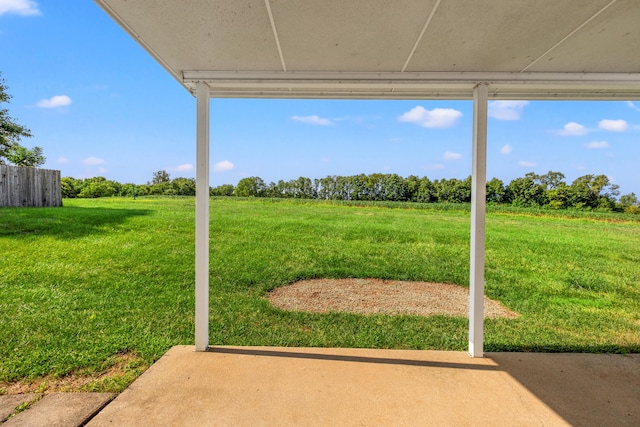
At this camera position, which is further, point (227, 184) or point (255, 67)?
point (227, 184)

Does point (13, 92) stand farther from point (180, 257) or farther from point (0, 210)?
point (180, 257)

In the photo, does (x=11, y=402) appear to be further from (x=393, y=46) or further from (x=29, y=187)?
(x=29, y=187)

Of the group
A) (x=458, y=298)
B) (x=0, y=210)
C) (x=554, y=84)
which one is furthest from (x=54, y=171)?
(x=554, y=84)

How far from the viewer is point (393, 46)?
189 cm

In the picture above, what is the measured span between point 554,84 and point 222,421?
3.20 metres

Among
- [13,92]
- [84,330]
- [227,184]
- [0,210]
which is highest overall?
[13,92]

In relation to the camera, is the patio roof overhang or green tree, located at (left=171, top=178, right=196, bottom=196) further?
green tree, located at (left=171, top=178, right=196, bottom=196)

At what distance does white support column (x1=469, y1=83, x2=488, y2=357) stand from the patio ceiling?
213mm

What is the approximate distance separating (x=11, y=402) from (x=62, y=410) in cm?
50

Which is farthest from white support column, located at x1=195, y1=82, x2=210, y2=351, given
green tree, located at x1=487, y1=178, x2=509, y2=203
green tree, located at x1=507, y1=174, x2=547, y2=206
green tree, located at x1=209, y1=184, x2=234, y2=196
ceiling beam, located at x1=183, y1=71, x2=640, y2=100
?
green tree, located at x1=507, y1=174, x2=547, y2=206

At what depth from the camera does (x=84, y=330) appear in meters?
3.45

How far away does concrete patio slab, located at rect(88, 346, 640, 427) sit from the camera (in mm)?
1771

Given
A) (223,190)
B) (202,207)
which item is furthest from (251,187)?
(202,207)

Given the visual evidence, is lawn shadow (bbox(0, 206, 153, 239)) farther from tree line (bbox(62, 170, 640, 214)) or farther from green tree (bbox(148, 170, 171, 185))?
green tree (bbox(148, 170, 171, 185))
